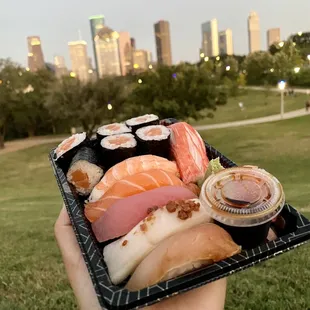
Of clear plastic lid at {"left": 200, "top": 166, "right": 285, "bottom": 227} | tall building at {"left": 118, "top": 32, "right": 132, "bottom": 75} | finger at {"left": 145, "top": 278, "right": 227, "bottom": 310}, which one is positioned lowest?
finger at {"left": 145, "top": 278, "right": 227, "bottom": 310}

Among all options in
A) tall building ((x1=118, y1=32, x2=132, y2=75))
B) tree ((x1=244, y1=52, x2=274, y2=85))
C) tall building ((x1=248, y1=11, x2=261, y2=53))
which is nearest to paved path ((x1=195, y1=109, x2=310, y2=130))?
tree ((x1=244, y1=52, x2=274, y2=85))

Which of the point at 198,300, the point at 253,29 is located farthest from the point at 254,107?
the point at 253,29

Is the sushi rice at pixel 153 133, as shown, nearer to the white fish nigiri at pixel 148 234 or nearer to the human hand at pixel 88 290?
the human hand at pixel 88 290

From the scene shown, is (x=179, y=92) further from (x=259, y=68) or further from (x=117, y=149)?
(x=259, y=68)

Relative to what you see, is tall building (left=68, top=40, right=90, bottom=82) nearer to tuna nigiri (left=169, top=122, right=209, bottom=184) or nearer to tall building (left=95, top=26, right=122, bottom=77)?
tall building (left=95, top=26, right=122, bottom=77)

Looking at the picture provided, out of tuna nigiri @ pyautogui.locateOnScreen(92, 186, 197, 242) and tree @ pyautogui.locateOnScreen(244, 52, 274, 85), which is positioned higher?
tuna nigiri @ pyautogui.locateOnScreen(92, 186, 197, 242)

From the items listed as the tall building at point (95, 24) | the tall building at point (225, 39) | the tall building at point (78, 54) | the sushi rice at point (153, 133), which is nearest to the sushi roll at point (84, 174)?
the sushi rice at point (153, 133)

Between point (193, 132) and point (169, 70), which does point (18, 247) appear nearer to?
point (193, 132)
